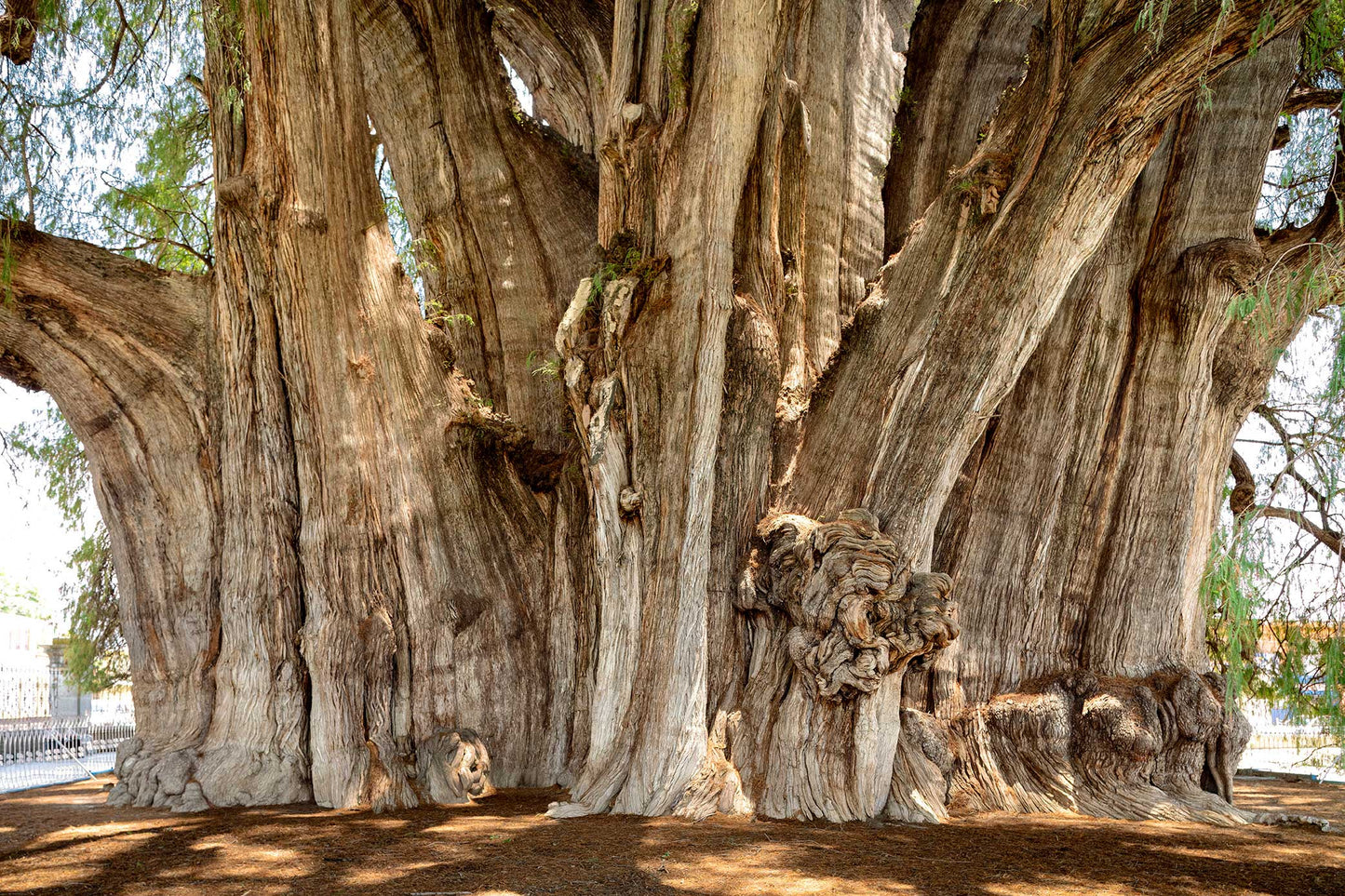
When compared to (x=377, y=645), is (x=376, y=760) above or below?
below

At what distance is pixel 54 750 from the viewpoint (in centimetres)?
977

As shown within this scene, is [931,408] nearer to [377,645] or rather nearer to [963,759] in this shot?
[963,759]

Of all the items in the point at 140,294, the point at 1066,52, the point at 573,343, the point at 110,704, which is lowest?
the point at 110,704

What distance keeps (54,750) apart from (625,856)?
8.42 metres

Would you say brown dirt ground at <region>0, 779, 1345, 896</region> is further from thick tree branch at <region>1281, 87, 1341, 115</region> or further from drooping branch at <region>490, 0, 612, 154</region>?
thick tree branch at <region>1281, 87, 1341, 115</region>

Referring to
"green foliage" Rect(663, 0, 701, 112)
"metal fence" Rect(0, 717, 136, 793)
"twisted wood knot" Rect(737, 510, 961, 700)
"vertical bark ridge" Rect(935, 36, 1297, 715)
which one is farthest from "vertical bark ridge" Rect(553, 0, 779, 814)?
"metal fence" Rect(0, 717, 136, 793)

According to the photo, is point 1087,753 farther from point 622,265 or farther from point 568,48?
point 568,48

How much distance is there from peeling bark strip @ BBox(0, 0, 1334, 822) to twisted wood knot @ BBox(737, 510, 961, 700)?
0.8 inches

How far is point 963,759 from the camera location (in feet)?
16.7

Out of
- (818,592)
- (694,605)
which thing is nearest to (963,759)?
(818,592)

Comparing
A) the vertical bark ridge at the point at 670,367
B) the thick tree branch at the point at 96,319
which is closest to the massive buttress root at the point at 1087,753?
the vertical bark ridge at the point at 670,367

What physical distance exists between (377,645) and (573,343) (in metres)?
1.83

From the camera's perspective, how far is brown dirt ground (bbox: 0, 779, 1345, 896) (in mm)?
3336

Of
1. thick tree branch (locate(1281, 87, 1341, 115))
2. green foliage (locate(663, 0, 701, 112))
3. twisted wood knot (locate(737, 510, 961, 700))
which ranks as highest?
thick tree branch (locate(1281, 87, 1341, 115))
